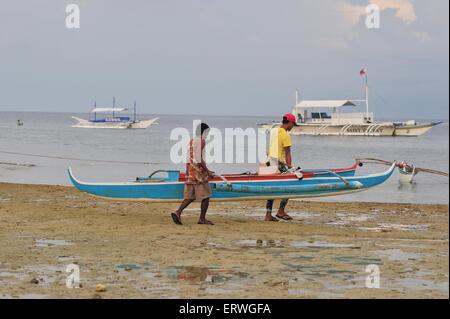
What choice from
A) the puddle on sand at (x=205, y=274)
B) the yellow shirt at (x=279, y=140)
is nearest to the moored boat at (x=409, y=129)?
the yellow shirt at (x=279, y=140)

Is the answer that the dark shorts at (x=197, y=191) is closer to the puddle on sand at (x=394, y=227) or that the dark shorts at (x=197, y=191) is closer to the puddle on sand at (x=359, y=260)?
the puddle on sand at (x=394, y=227)

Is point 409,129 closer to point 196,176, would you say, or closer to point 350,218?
point 350,218

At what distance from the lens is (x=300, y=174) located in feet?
33.3

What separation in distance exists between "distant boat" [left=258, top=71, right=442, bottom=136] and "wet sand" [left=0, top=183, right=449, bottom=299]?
5488 cm

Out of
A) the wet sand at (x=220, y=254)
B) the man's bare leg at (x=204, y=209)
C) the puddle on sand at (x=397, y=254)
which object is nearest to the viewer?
the wet sand at (x=220, y=254)

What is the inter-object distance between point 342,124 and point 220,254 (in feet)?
197

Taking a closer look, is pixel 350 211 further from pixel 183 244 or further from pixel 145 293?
pixel 145 293

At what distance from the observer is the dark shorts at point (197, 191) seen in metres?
9.38

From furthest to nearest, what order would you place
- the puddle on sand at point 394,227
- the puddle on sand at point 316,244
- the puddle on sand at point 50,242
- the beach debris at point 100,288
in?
the puddle on sand at point 394,227
the puddle on sand at point 316,244
the puddle on sand at point 50,242
the beach debris at point 100,288

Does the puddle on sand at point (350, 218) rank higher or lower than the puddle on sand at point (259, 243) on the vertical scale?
lower

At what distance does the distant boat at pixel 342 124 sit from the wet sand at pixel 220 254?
54882 mm

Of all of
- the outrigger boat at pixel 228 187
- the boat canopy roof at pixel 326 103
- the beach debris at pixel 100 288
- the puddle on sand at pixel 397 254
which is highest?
the boat canopy roof at pixel 326 103
